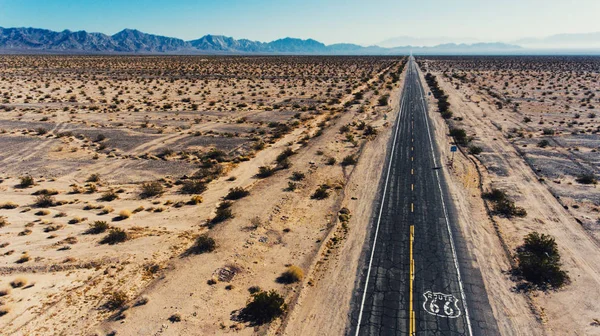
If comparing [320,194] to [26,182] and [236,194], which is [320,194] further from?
[26,182]

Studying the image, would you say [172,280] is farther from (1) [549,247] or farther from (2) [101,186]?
(1) [549,247]

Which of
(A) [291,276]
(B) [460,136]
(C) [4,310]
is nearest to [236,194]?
(A) [291,276]

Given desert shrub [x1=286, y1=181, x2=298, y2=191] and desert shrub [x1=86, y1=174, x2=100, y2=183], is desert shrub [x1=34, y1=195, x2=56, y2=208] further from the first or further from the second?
desert shrub [x1=286, y1=181, x2=298, y2=191]

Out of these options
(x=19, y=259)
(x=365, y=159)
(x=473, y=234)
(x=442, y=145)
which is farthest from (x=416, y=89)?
(x=19, y=259)

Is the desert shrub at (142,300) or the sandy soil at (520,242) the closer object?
the sandy soil at (520,242)

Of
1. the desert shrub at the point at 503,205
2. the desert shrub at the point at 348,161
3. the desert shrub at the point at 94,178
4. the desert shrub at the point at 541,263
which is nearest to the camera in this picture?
the desert shrub at the point at 541,263

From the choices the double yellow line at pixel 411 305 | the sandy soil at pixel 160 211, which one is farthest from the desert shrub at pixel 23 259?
the double yellow line at pixel 411 305

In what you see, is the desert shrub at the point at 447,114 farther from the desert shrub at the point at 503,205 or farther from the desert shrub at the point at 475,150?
the desert shrub at the point at 503,205
